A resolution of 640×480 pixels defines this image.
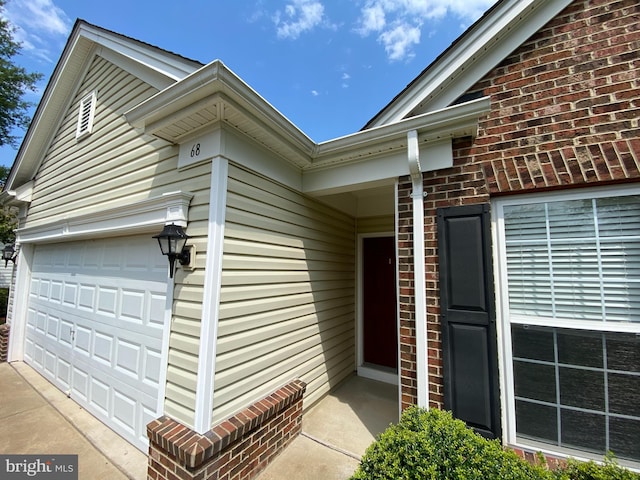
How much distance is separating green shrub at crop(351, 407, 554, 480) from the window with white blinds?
109 cm

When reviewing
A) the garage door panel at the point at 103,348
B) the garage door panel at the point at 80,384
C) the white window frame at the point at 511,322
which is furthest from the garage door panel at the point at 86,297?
the white window frame at the point at 511,322

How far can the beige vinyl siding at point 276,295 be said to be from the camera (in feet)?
7.84

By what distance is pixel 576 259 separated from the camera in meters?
2.14

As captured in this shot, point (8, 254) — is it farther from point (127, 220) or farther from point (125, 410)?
point (125, 410)

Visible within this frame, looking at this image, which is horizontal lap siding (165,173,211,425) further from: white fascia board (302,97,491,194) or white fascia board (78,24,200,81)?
white fascia board (302,97,491,194)

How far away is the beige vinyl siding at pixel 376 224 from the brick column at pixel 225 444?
298 centimetres

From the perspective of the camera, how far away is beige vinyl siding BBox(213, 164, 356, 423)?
2389 millimetres

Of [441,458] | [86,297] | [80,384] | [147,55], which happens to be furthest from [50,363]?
[441,458]

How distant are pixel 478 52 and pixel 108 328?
5.08 m

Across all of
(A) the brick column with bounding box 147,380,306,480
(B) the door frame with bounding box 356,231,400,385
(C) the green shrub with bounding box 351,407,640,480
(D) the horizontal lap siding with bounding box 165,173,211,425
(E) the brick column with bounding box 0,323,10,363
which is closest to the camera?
(C) the green shrub with bounding box 351,407,640,480

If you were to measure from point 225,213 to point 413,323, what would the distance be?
202cm

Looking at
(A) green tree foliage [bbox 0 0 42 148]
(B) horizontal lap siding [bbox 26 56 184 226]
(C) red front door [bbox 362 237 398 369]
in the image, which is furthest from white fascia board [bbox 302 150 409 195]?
(A) green tree foliage [bbox 0 0 42 148]

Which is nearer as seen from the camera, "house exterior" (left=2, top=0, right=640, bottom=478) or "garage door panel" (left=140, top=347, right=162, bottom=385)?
"house exterior" (left=2, top=0, right=640, bottom=478)

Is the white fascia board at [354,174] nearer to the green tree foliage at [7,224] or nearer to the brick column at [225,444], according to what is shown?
the brick column at [225,444]
